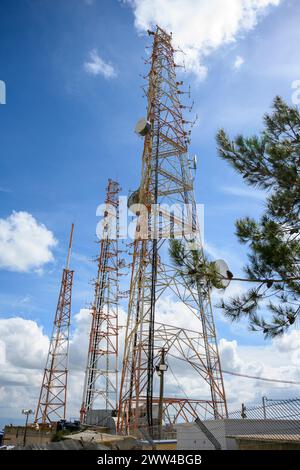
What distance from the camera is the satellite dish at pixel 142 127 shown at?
2089 centimetres


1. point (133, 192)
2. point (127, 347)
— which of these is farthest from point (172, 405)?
Result: point (133, 192)

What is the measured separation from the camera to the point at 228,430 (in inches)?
428

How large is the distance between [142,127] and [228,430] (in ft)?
49.4

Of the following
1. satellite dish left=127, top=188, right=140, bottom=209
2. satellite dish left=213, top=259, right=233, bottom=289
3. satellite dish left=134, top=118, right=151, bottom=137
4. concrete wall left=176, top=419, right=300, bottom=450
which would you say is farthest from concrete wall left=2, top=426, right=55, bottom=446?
satellite dish left=213, top=259, right=233, bottom=289

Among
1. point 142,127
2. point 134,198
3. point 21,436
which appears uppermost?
point 142,127

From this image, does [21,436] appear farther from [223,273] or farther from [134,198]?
[223,273]

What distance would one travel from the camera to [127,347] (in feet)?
61.7

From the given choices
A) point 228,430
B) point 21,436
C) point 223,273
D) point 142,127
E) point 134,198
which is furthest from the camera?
point 21,436

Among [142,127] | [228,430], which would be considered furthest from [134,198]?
[228,430]

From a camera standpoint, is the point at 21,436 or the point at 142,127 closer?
the point at 142,127

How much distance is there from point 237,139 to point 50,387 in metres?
31.9

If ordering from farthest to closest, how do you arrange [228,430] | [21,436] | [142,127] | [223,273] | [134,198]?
[21,436]
[134,198]
[142,127]
[228,430]
[223,273]

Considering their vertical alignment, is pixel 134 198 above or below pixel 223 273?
above
